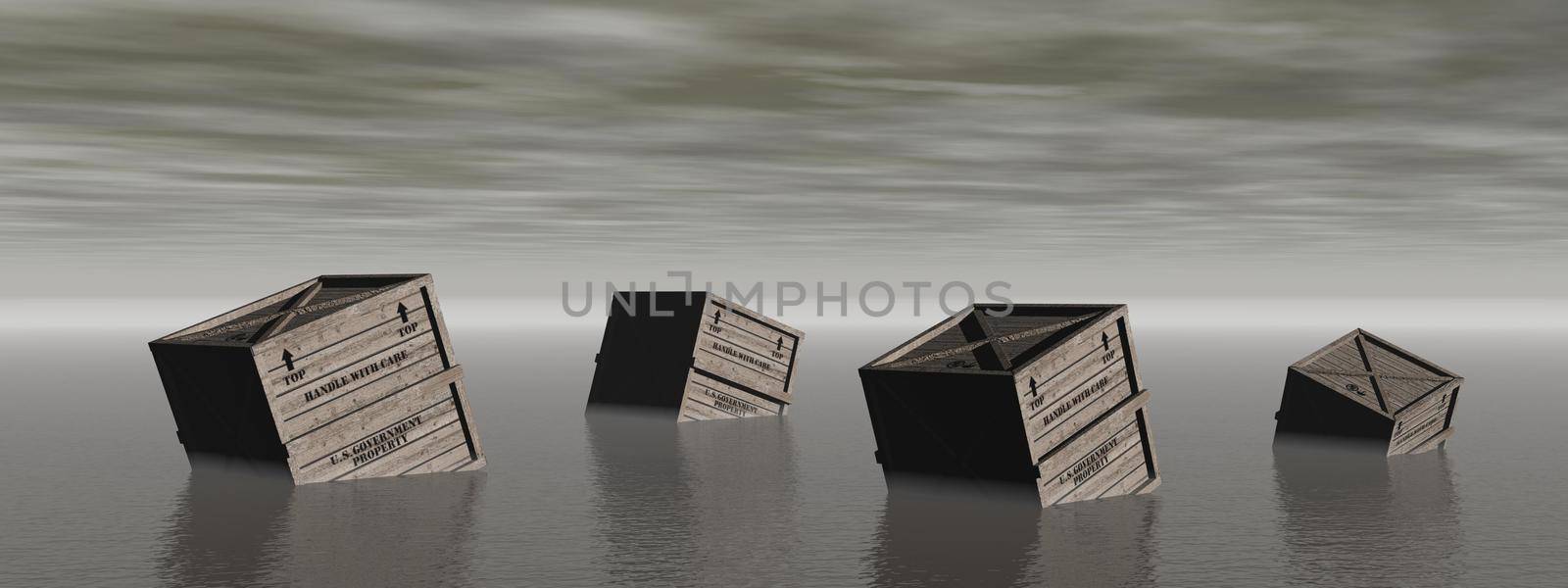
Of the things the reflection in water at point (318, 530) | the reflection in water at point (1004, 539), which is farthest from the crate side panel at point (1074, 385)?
the reflection in water at point (318, 530)

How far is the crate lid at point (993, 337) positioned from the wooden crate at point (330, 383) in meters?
5.74

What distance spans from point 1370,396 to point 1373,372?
0.43 m

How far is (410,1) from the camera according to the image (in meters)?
13.0

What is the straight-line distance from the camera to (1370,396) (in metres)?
20.1

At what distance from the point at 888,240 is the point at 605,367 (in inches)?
799

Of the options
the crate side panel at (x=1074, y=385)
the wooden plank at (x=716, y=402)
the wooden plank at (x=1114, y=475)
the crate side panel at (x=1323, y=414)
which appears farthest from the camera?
the wooden plank at (x=716, y=402)

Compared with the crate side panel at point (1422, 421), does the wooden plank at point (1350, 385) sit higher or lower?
higher

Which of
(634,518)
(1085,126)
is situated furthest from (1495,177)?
(634,518)

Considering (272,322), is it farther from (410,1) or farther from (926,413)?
(926,413)

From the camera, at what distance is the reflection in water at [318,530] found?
11227mm

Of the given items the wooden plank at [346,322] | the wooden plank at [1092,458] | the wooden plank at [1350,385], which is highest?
the wooden plank at [346,322]

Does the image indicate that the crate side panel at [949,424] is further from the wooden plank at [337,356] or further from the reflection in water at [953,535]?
the wooden plank at [337,356]

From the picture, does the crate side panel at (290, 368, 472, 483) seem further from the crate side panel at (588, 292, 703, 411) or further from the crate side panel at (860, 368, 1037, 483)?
the crate side panel at (588, 292, 703, 411)

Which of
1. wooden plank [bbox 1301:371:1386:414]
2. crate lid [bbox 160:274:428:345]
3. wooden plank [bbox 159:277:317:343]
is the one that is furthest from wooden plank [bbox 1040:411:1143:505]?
wooden plank [bbox 159:277:317:343]
